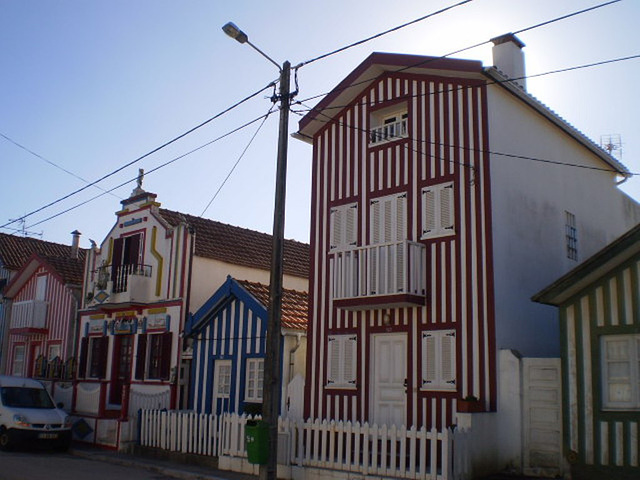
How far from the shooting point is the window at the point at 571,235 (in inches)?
674

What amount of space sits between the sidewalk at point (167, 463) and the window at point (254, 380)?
2238 millimetres

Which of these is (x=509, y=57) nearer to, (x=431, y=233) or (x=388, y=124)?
(x=388, y=124)

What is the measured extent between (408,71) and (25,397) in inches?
541

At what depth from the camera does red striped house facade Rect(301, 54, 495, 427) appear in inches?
559

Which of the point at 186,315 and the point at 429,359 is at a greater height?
the point at 186,315

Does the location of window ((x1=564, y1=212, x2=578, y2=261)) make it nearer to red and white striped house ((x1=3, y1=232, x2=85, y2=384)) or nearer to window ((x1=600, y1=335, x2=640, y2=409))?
window ((x1=600, y1=335, x2=640, y2=409))

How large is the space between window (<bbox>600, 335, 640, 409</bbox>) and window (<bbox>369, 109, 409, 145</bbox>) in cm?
678

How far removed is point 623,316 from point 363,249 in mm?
5746

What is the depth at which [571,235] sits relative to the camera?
56.9ft

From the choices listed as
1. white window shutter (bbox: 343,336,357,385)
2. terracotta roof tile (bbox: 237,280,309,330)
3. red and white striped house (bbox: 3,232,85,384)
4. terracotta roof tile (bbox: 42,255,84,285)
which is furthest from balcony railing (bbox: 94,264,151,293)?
white window shutter (bbox: 343,336,357,385)

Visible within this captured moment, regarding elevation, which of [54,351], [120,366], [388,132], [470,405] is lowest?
[470,405]

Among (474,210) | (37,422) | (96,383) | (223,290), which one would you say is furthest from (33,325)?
(474,210)

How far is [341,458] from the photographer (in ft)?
42.3

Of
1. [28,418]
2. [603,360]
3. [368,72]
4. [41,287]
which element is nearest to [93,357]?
[41,287]
